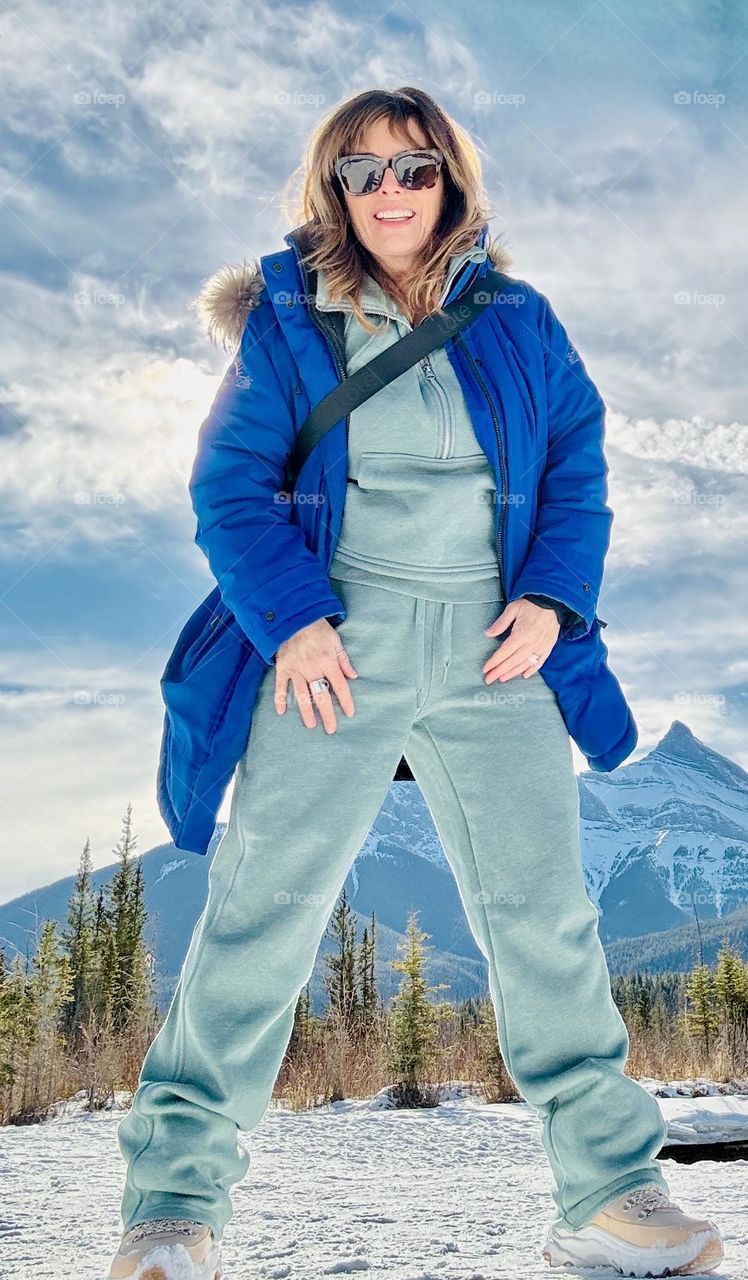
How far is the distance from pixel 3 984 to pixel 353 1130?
1611 cm

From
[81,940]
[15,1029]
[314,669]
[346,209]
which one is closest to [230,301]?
[346,209]

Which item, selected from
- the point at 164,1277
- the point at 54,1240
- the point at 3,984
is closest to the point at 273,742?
the point at 164,1277

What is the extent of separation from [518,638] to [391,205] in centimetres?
98

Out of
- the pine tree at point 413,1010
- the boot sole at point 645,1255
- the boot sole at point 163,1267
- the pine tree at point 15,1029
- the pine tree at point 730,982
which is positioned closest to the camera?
the boot sole at point 163,1267

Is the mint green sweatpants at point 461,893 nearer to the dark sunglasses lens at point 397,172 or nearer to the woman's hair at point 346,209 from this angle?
the woman's hair at point 346,209

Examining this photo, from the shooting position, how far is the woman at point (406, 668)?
6.00 feet

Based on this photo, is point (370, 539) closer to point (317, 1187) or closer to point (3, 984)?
point (317, 1187)

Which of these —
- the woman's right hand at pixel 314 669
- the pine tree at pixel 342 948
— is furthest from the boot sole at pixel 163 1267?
the pine tree at pixel 342 948

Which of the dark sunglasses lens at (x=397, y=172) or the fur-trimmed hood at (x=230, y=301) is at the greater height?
the dark sunglasses lens at (x=397, y=172)

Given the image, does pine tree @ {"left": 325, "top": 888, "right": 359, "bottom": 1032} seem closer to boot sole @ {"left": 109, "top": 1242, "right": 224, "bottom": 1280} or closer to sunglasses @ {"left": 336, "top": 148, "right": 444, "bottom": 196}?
boot sole @ {"left": 109, "top": 1242, "right": 224, "bottom": 1280}

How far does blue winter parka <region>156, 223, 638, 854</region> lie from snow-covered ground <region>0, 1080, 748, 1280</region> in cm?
82

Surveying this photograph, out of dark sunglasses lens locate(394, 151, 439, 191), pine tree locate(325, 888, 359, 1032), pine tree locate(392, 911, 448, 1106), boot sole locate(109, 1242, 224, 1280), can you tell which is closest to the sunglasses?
dark sunglasses lens locate(394, 151, 439, 191)

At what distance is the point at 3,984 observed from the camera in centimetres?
1811

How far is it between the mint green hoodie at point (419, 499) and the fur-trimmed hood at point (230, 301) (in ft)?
0.91
